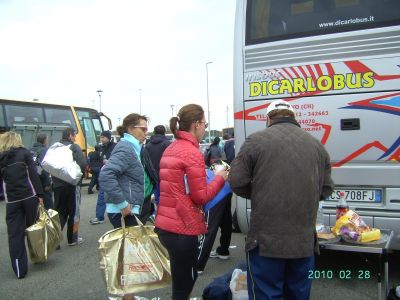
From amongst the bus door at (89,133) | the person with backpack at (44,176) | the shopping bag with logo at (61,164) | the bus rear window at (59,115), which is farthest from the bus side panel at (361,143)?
the bus door at (89,133)

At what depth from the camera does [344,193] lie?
14.6 feet

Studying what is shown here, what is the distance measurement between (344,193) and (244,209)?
113 centimetres

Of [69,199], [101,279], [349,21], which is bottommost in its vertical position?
[101,279]

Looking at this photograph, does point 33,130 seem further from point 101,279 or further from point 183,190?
point 183,190

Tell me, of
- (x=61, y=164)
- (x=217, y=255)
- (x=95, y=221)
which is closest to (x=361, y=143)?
(x=217, y=255)

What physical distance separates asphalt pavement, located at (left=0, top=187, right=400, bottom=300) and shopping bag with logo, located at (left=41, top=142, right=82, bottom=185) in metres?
1.16

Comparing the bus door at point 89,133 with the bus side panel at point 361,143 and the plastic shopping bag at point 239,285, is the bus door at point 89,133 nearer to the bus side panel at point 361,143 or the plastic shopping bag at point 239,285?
the bus side panel at point 361,143

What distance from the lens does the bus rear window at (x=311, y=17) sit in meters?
4.30

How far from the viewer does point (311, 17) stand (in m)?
4.61

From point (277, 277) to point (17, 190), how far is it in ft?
12.3

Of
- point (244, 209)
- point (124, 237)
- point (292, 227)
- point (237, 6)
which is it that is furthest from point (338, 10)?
point (124, 237)

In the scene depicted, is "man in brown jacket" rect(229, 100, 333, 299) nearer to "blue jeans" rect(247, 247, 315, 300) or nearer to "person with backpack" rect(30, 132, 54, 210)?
"blue jeans" rect(247, 247, 315, 300)

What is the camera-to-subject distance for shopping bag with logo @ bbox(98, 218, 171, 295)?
142 inches

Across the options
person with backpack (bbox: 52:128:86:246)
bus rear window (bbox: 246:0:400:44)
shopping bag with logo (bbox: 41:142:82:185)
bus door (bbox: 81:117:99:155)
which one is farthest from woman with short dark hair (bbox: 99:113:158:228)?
bus door (bbox: 81:117:99:155)
